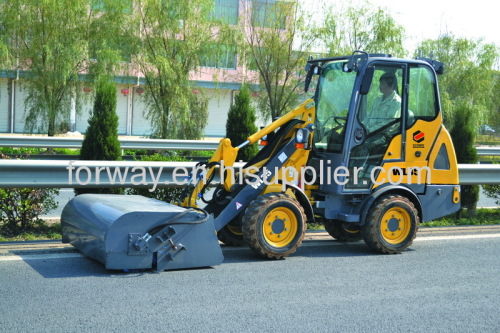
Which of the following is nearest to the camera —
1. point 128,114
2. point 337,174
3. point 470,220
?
point 337,174

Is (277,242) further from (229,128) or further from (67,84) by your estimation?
(67,84)

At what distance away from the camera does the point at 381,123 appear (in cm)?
842

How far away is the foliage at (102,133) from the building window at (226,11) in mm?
18067

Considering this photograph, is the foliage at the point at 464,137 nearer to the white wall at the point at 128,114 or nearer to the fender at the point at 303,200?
the fender at the point at 303,200

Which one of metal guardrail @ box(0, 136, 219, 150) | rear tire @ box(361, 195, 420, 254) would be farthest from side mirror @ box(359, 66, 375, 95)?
metal guardrail @ box(0, 136, 219, 150)

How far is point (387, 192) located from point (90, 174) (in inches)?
155

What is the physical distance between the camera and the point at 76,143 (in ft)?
70.7

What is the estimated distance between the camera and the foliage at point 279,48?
1073 inches

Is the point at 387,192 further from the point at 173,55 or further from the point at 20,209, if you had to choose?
the point at 173,55

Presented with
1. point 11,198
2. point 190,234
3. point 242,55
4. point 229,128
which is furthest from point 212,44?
point 190,234

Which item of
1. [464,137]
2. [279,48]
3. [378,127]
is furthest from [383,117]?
[279,48]

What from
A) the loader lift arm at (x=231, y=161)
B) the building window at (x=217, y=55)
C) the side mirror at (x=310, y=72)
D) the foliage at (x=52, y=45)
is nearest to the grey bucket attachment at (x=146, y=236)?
the loader lift arm at (x=231, y=161)

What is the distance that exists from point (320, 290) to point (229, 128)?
686 cm

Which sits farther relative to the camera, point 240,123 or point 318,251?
point 240,123
